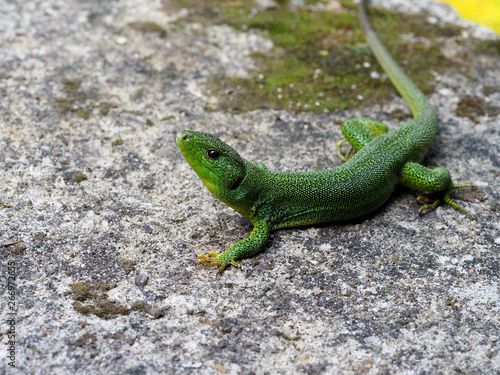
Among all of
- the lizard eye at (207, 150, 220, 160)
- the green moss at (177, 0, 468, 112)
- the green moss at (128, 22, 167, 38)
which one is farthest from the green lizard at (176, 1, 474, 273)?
the green moss at (128, 22, 167, 38)

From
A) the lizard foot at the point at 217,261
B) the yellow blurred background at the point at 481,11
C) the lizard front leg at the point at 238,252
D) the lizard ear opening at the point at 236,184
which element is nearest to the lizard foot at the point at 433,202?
the lizard front leg at the point at 238,252

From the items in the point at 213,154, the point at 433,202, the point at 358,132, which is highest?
the point at 213,154

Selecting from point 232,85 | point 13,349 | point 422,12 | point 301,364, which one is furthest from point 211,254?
point 422,12

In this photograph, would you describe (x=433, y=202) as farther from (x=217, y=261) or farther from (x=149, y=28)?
(x=149, y=28)

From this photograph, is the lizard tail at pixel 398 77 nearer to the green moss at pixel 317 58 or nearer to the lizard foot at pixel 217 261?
the green moss at pixel 317 58

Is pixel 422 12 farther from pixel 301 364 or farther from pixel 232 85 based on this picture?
pixel 301 364

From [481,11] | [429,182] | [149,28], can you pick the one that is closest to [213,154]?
[429,182]

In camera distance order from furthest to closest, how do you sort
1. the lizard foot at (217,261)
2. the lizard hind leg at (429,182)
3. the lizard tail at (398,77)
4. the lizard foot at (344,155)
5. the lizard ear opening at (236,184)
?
1. the lizard tail at (398,77)
2. the lizard foot at (344,155)
3. the lizard hind leg at (429,182)
4. the lizard ear opening at (236,184)
5. the lizard foot at (217,261)
